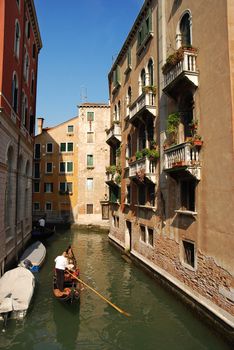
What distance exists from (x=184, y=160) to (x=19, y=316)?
6341mm

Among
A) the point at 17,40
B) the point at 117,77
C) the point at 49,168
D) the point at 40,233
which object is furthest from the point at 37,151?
the point at 17,40

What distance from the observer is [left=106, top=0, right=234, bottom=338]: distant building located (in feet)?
24.7

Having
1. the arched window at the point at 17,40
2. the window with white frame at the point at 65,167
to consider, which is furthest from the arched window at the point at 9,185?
the window with white frame at the point at 65,167

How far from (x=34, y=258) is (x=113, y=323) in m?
7.15

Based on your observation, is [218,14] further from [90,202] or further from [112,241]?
[90,202]

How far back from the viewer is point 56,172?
106 feet

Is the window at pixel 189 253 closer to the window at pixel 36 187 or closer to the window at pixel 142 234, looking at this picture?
the window at pixel 142 234

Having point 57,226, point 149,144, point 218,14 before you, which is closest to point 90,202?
point 57,226

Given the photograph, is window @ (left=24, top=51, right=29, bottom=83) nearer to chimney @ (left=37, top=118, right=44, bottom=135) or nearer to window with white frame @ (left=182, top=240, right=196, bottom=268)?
window with white frame @ (left=182, top=240, right=196, bottom=268)

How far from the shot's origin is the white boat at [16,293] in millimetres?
7903

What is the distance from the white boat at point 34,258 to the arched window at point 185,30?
1018 cm

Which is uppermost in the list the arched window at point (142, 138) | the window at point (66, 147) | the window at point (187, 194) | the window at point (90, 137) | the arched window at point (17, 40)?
the arched window at point (17, 40)

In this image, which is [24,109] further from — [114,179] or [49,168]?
[49,168]

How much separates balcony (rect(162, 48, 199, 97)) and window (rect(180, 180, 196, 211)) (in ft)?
9.87
